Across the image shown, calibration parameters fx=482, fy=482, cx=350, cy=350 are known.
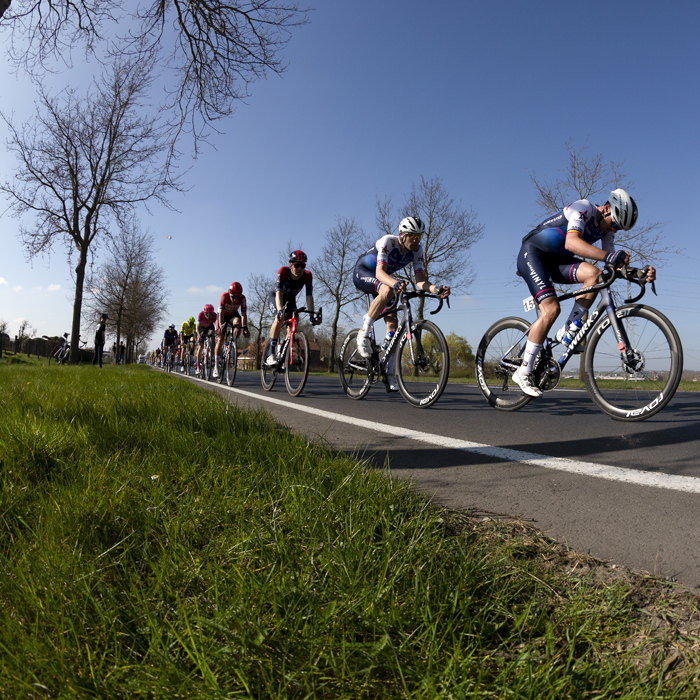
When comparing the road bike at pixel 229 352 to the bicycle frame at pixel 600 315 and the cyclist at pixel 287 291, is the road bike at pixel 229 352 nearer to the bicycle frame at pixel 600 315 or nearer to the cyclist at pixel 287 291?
the cyclist at pixel 287 291

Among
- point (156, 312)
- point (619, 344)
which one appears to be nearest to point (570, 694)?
point (619, 344)

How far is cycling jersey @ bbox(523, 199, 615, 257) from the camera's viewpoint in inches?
189

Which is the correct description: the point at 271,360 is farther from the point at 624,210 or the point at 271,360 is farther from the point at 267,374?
the point at 624,210

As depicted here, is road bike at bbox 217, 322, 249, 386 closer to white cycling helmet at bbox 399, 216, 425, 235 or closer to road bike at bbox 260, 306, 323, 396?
road bike at bbox 260, 306, 323, 396

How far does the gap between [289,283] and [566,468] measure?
6.77 m

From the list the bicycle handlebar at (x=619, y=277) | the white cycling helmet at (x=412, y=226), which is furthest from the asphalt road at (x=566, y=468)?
the white cycling helmet at (x=412, y=226)

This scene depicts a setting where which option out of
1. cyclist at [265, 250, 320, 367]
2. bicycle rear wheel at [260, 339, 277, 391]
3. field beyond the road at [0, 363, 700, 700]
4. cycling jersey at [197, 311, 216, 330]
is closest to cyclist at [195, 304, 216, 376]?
cycling jersey at [197, 311, 216, 330]

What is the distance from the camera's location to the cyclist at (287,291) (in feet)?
27.9

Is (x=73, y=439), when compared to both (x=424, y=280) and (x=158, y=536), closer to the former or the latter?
(x=158, y=536)

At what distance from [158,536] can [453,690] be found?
1.00m

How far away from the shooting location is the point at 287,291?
8664mm

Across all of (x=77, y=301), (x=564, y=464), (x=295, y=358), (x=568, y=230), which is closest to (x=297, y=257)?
(x=295, y=358)

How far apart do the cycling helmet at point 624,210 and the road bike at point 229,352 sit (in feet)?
28.1

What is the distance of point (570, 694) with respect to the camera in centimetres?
89
